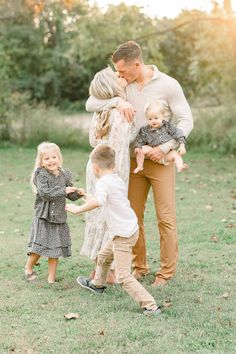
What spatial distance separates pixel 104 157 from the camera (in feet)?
17.7

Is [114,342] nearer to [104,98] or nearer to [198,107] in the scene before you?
[104,98]

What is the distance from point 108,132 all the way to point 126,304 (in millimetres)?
1539

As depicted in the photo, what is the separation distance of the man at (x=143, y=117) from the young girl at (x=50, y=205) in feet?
1.94

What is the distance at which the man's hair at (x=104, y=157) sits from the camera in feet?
17.6

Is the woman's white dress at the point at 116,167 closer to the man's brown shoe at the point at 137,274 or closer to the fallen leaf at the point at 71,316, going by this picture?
the man's brown shoe at the point at 137,274

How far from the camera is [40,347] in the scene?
4680 millimetres

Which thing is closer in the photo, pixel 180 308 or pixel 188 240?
pixel 180 308

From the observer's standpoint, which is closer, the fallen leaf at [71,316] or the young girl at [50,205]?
the fallen leaf at [71,316]

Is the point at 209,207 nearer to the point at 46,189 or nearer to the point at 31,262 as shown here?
the point at 31,262

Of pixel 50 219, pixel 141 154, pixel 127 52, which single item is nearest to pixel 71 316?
pixel 50 219

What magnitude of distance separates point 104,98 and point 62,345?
2320 mm

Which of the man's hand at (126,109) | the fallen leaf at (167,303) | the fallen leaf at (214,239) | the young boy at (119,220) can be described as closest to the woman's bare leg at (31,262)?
the young boy at (119,220)

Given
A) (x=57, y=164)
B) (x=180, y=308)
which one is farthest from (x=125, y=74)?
(x=180, y=308)

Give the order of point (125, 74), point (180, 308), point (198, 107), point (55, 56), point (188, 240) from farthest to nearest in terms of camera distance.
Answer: point (55, 56) → point (198, 107) → point (188, 240) → point (125, 74) → point (180, 308)
